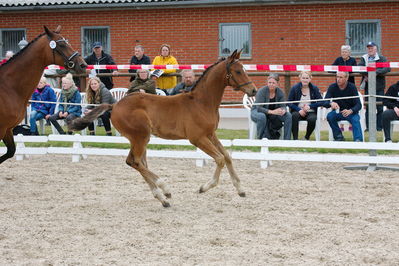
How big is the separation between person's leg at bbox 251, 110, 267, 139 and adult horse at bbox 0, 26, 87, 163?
4010mm

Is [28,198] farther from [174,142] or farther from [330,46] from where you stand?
[330,46]

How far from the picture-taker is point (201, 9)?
62.5 ft

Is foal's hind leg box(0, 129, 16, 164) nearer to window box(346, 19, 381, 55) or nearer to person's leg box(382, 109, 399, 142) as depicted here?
person's leg box(382, 109, 399, 142)

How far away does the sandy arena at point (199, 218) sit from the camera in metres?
5.38

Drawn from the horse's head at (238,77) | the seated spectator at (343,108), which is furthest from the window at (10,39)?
the horse's head at (238,77)

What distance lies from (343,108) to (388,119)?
805mm

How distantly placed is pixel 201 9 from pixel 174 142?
29.5 ft

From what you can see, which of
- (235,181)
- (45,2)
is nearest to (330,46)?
(45,2)

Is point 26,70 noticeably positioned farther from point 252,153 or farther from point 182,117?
point 252,153

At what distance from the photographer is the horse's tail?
803 centimetres

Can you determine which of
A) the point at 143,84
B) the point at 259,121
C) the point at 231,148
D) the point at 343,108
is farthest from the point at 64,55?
the point at 343,108

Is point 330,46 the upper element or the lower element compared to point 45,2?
lower

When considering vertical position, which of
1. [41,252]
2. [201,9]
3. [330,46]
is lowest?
[41,252]

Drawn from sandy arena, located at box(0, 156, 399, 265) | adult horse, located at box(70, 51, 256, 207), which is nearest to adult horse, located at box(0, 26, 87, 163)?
adult horse, located at box(70, 51, 256, 207)
